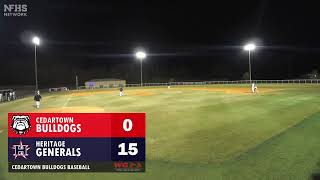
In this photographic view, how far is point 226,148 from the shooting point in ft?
32.0

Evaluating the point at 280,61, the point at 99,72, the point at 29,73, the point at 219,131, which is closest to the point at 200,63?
the point at 280,61

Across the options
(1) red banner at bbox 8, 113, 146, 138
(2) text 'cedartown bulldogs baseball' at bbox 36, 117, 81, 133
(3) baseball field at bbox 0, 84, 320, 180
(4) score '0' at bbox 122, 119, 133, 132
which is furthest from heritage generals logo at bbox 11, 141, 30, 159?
(4) score '0' at bbox 122, 119, 133, 132

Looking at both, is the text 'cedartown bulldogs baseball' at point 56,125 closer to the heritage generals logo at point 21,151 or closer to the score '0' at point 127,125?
the heritage generals logo at point 21,151

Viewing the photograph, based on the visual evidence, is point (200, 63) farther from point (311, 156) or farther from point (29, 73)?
point (311, 156)

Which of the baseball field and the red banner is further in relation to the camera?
the red banner

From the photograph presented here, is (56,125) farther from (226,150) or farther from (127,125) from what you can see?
(226,150)

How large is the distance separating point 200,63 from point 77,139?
10596 cm

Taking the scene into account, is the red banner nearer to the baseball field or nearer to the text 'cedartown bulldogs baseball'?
the text 'cedartown bulldogs baseball'
